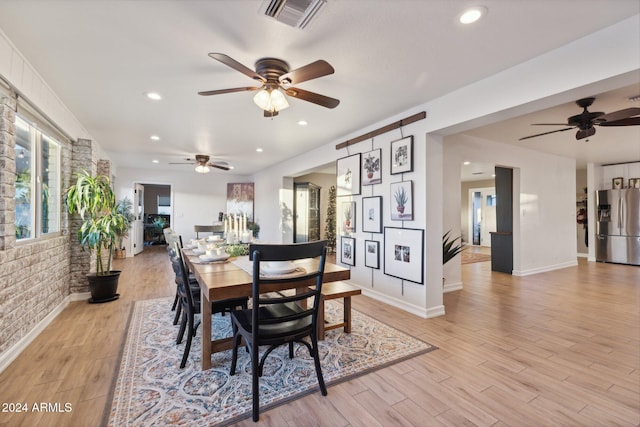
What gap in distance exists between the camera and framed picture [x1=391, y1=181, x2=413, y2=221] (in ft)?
11.2

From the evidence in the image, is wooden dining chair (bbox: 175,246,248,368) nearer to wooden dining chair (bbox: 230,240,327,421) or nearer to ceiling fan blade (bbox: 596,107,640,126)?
wooden dining chair (bbox: 230,240,327,421)

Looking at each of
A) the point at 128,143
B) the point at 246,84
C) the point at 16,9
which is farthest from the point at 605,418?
the point at 128,143

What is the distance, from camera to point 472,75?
2555 mm

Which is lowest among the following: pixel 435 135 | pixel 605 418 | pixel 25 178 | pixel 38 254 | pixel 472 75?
pixel 605 418

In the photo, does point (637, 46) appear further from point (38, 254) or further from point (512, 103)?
point (38, 254)

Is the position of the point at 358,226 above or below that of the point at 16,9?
below

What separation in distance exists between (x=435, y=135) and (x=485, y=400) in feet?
8.39

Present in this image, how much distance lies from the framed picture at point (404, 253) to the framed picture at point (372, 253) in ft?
0.45

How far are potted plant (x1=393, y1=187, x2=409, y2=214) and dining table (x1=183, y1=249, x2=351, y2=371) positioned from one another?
A: 5.03 ft

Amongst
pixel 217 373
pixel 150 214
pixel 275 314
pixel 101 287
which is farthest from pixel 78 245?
pixel 150 214

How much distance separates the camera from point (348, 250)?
452 cm

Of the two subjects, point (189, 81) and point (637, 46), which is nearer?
point (637, 46)

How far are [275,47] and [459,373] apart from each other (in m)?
2.77

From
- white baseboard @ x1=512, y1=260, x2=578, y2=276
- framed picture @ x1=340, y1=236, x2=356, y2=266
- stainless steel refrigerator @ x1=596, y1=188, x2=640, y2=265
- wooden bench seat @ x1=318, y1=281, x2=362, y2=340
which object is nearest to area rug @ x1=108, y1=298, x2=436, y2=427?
wooden bench seat @ x1=318, y1=281, x2=362, y2=340
